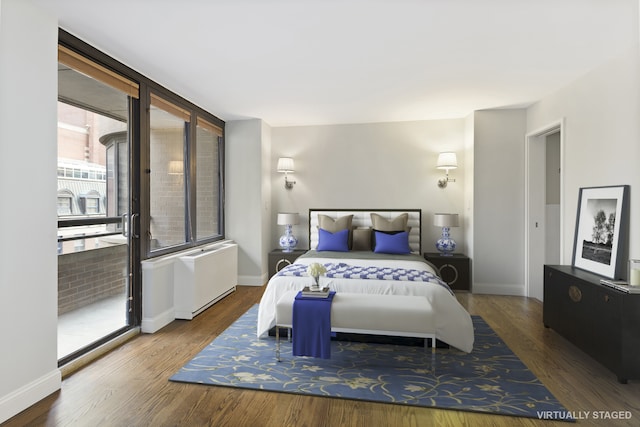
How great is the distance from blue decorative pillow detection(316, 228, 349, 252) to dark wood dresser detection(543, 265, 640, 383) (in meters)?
2.39

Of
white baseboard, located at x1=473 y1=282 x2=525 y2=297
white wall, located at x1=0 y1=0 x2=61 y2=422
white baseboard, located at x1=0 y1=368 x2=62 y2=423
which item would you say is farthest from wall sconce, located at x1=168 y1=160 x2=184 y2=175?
white baseboard, located at x1=473 y1=282 x2=525 y2=297

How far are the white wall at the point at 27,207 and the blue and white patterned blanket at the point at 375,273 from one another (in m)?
1.88

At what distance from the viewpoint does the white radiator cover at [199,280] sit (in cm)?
381

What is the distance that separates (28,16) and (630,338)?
14.9ft

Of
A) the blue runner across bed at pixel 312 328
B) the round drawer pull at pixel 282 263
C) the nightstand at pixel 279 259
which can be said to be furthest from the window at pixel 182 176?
the blue runner across bed at pixel 312 328

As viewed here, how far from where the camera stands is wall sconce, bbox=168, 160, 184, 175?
161 inches

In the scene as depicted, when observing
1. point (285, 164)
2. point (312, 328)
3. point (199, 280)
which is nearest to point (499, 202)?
point (285, 164)

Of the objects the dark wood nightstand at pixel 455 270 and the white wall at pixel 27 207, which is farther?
the dark wood nightstand at pixel 455 270

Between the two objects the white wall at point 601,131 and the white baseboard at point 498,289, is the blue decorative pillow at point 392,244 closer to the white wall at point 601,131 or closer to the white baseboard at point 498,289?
the white baseboard at point 498,289

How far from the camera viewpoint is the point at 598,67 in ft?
10.5

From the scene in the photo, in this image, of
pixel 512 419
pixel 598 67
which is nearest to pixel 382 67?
pixel 598 67

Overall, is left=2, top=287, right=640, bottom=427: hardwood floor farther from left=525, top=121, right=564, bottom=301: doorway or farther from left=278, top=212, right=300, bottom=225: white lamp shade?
left=278, top=212, right=300, bottom=225: white lamp shade

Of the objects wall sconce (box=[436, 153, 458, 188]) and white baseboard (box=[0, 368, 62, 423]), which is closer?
white baseboard (box=[0, 368, 62, 423])

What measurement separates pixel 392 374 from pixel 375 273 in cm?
106
